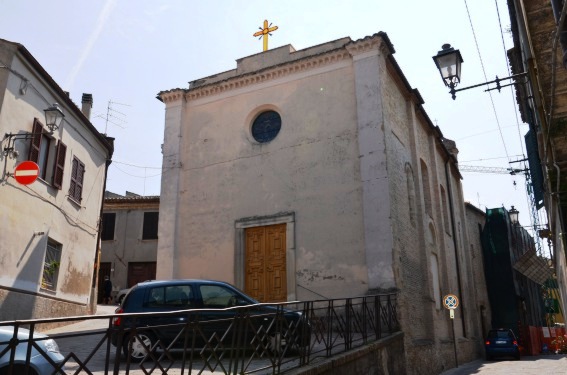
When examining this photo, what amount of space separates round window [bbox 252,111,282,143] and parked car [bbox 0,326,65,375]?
446 inches

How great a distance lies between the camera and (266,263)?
1404 centimetres

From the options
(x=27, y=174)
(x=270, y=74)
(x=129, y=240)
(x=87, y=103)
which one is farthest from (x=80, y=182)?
(x=129, y=240)

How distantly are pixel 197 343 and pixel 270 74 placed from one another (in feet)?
36.8

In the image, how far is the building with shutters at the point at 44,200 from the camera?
1190 cm

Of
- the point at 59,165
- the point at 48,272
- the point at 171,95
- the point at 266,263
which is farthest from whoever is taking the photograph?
the point at 171,95

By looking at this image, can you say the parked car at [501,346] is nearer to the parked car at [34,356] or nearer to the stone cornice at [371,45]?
the stone cornice at [371,45]

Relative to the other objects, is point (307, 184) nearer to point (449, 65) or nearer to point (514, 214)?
point (449, 65)

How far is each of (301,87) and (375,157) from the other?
3410mm

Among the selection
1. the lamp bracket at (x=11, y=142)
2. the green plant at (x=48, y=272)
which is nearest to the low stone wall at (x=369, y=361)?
the lamp bracket at (x=11, y=142)

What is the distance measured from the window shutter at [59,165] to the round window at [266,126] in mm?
5730

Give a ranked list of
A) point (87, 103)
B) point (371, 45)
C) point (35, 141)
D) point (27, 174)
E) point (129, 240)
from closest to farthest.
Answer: point (27, 174)
point (35, 141)
point (371, 45)
point (87, 103)
point (129, 240)

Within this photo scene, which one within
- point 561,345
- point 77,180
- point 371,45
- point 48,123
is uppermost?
point 371,45

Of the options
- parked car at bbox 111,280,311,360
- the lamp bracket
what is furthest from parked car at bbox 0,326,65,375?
the lamp bracket

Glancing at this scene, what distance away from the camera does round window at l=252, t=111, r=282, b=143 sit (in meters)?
15.1
